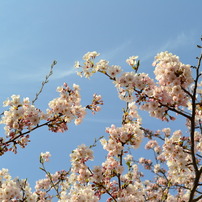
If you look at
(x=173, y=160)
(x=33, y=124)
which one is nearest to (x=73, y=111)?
(x=33, y=124)

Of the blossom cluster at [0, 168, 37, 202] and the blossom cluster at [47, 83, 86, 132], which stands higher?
the blossom cluster at [47, 83, 86, 132]

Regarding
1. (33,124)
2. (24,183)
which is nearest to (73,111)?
(33,124)

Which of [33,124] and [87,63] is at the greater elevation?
[87,63]

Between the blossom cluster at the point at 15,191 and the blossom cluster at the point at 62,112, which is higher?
the blossom cluster at the point at 62,112

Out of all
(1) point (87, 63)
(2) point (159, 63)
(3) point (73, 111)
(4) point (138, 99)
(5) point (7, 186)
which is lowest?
(5) point (7, 186)

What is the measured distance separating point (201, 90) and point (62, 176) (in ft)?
17.3

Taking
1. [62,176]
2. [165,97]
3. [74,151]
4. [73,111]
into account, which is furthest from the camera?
[62,176]

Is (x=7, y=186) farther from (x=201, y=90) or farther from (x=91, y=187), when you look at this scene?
(x=201, y=90)

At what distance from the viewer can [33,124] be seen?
5.45 metres

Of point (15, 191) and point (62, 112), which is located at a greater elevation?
point (62, 112)

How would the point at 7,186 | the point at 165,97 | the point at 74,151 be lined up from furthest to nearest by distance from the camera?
the point at 7,186
the point at 74,151
the point at 165,97

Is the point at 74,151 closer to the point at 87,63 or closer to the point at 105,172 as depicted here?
the point at 105,172

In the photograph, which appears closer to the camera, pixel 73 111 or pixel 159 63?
pixel 159 63

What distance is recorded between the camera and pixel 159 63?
4824 millimetres
